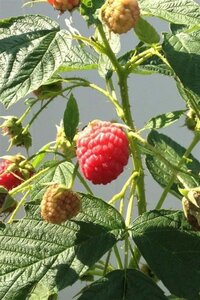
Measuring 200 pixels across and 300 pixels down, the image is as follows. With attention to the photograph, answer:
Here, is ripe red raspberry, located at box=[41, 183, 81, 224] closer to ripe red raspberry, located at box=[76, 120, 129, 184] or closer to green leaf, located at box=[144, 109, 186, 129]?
ripe red raspberry, located at box=[76, 120, 129, 184]

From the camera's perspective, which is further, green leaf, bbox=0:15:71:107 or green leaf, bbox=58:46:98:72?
green leaf, bbox=58:46:98:72

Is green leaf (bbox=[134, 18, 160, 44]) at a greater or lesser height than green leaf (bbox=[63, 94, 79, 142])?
greater

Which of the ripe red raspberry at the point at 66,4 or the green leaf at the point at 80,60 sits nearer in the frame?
the ripe red raspberry at the point at 66,4

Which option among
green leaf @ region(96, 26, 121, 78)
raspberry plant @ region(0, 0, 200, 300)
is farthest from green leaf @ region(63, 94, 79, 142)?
green leaf @ region(96, 26, 121, 78)

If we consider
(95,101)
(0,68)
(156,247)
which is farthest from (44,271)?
(95,101)

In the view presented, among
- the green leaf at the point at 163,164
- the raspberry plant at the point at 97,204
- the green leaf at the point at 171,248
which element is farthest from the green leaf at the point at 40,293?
the green leaf at the point at 163,164

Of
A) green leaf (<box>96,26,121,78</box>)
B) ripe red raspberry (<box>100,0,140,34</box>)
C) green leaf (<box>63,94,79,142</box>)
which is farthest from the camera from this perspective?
green leaf (<box>96,26,121,78</box>)

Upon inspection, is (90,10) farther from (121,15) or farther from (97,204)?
(97,204)

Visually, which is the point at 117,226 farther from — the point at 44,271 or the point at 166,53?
the point at 166,53

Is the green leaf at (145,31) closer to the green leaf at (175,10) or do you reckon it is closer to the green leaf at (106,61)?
the green leaf at (175,10)
